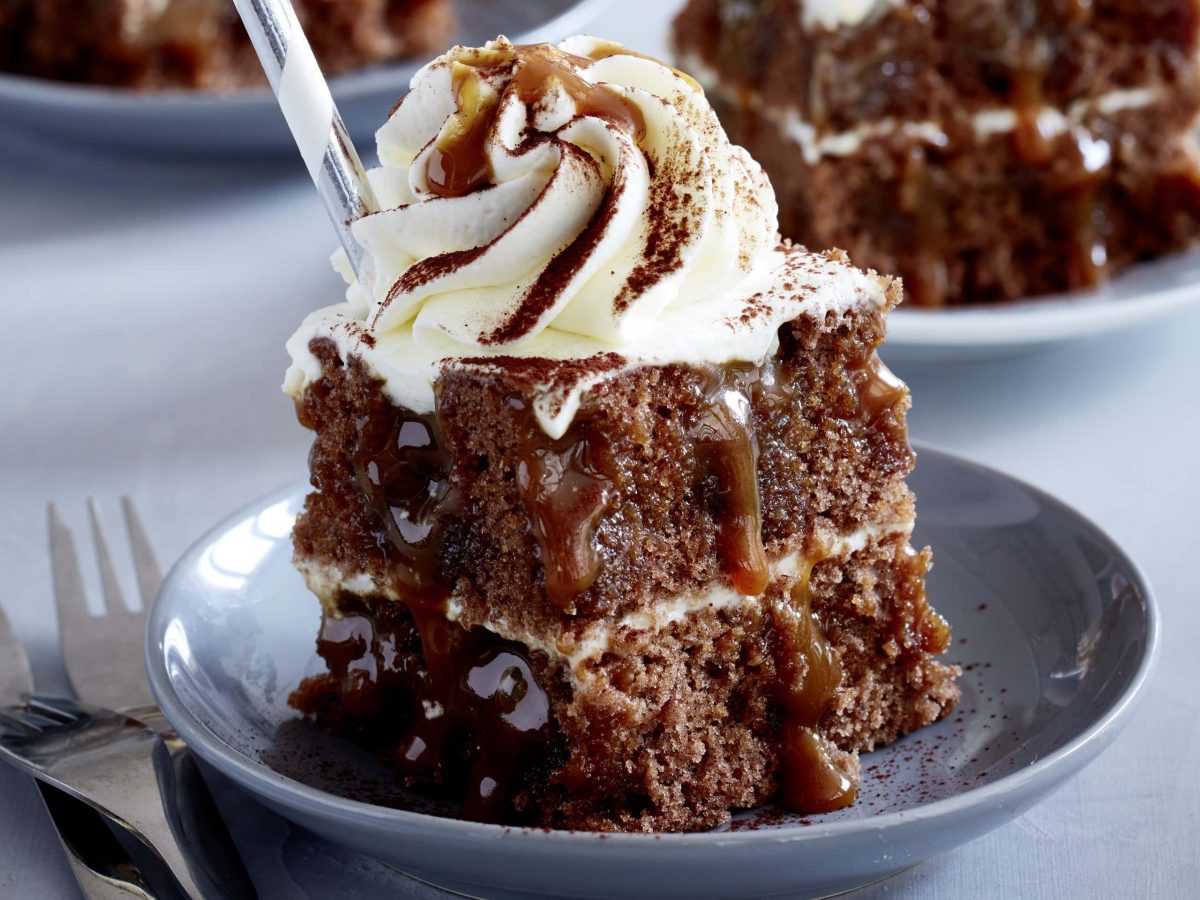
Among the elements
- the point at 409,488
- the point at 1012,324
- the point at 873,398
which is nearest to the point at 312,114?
the point at 409,488

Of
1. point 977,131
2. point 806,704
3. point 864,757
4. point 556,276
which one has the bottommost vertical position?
point 864,757

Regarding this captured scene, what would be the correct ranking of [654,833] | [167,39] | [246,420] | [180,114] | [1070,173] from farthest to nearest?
[167,39], [180,114], [1070,173], [246,420], [654,833]

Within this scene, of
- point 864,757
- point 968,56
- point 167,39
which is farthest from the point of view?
point 167,39

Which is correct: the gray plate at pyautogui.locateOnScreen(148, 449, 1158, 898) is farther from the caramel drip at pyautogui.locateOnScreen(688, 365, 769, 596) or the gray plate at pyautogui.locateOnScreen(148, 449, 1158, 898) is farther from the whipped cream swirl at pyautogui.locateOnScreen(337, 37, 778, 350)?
the whipped cream swirl at pyautogui.locateOnScreen(337, 37, 778, 350)

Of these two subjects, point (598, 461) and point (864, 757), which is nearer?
point (598, 461)

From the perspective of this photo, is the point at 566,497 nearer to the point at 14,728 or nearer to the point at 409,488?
the point at 409,488

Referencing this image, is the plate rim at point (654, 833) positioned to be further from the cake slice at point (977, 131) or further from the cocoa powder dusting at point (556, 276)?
the cake slice at point (977, 131)

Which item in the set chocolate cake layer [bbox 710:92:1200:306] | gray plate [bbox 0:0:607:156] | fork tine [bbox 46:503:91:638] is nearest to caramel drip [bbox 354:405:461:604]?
fork tine [bbox 46:503:91:638]
